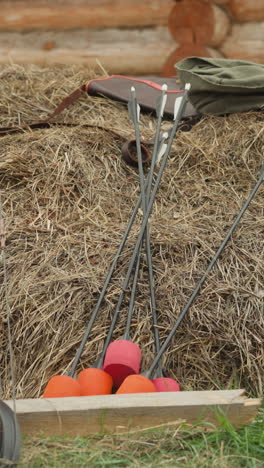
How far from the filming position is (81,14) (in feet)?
16.6

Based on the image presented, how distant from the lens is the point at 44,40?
202 inches

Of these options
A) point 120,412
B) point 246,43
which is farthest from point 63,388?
point 246,43

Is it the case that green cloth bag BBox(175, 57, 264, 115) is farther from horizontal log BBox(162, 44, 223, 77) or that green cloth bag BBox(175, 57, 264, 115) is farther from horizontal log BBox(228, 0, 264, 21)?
horizontal log BBox(228, 0, 264, 21)

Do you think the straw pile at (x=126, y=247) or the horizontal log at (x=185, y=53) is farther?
the horizontal log at (x=185, y=53)

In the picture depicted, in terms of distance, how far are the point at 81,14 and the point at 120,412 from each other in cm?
372

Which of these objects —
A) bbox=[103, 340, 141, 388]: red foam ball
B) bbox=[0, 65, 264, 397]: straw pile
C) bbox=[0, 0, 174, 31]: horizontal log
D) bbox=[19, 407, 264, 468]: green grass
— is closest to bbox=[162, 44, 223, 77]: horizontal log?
bbox=[0, 0, 174, 31]: horizontal log

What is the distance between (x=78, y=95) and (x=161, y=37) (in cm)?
147

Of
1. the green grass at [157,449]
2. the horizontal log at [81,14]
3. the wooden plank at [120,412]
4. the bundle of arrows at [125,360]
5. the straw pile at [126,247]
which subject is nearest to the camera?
the green grass at [157,449]

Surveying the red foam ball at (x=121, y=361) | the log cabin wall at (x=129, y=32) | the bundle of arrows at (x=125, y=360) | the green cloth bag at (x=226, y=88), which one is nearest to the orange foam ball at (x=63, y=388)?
the bundle of arrows at (x=125, y=360)

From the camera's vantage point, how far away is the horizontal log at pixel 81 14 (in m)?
4.98

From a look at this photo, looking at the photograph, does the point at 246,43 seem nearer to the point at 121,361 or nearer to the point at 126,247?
the point at 126,247

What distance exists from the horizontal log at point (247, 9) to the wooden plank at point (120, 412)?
353 cm

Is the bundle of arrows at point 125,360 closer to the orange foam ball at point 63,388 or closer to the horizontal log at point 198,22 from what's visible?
the orange foam ball at point 63,388

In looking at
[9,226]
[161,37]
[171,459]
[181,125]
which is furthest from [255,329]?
[161,37]
